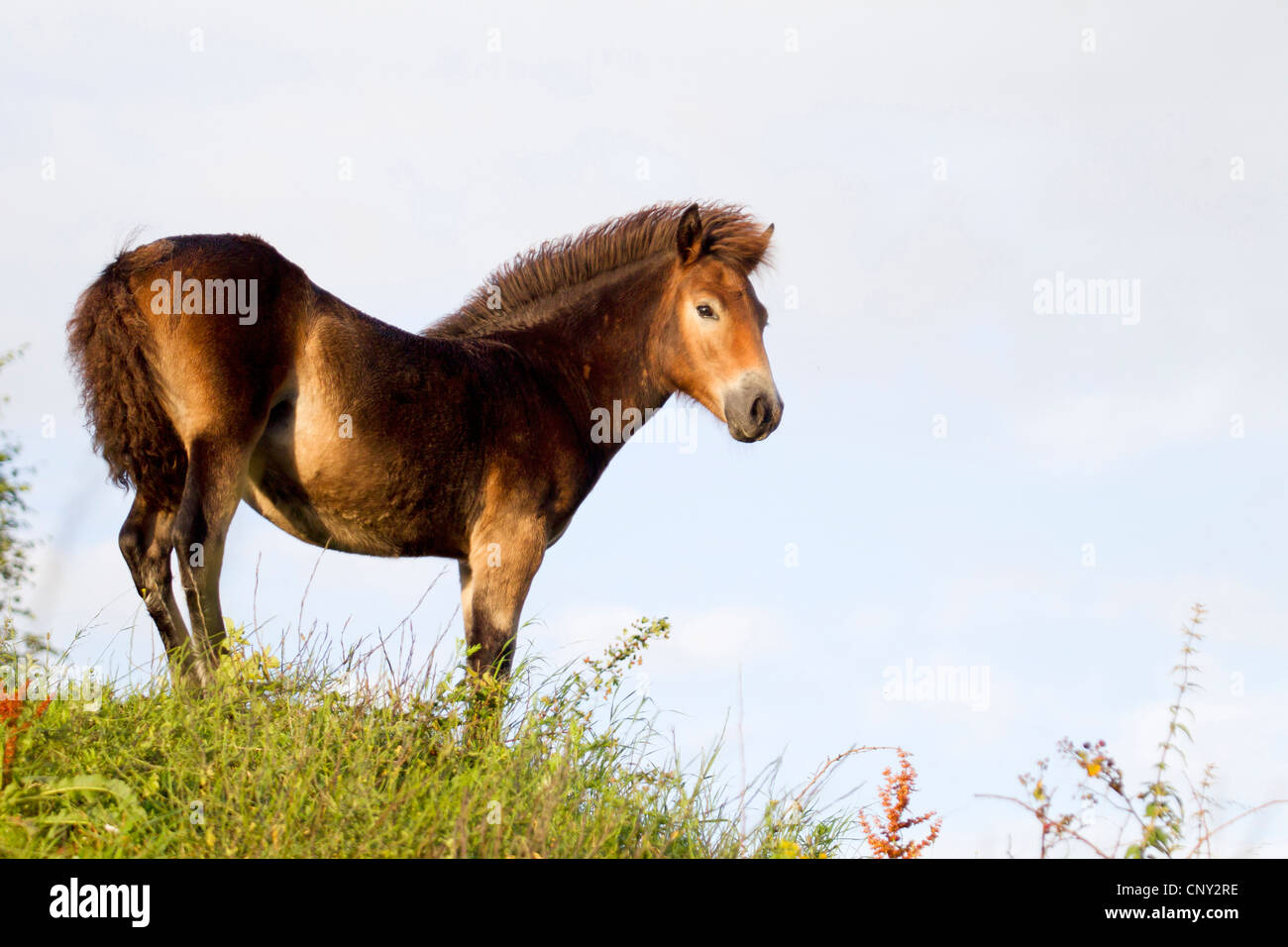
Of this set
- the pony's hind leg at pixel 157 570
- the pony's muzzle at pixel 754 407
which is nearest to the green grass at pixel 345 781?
the pony's hind leg at pixel 157 570

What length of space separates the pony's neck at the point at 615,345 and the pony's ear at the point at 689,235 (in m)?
0.17

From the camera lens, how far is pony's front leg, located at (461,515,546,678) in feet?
22.4

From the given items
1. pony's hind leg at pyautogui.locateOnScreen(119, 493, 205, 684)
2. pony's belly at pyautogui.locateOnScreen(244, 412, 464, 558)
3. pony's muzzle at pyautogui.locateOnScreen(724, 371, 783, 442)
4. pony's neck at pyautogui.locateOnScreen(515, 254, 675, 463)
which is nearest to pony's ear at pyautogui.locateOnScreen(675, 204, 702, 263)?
pony's neck at pyautogui.locateOnScreen(515, 254, 675, 463)

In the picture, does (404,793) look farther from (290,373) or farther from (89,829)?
(290,373)

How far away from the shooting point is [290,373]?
6.33 m

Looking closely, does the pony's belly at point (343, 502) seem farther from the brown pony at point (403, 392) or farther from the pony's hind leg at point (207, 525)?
the pony's hind leg at point (207, 525)

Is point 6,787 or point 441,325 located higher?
point 441,325

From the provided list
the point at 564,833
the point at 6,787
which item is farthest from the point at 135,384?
the point at 564,833

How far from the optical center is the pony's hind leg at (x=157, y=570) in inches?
233

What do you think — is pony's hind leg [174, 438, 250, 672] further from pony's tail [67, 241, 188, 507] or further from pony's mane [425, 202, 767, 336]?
pony's mane [425, 202, 767, 336]

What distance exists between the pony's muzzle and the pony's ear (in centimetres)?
99

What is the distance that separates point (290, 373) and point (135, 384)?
0.80 metres

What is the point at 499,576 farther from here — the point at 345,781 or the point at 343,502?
the point at 345,781
